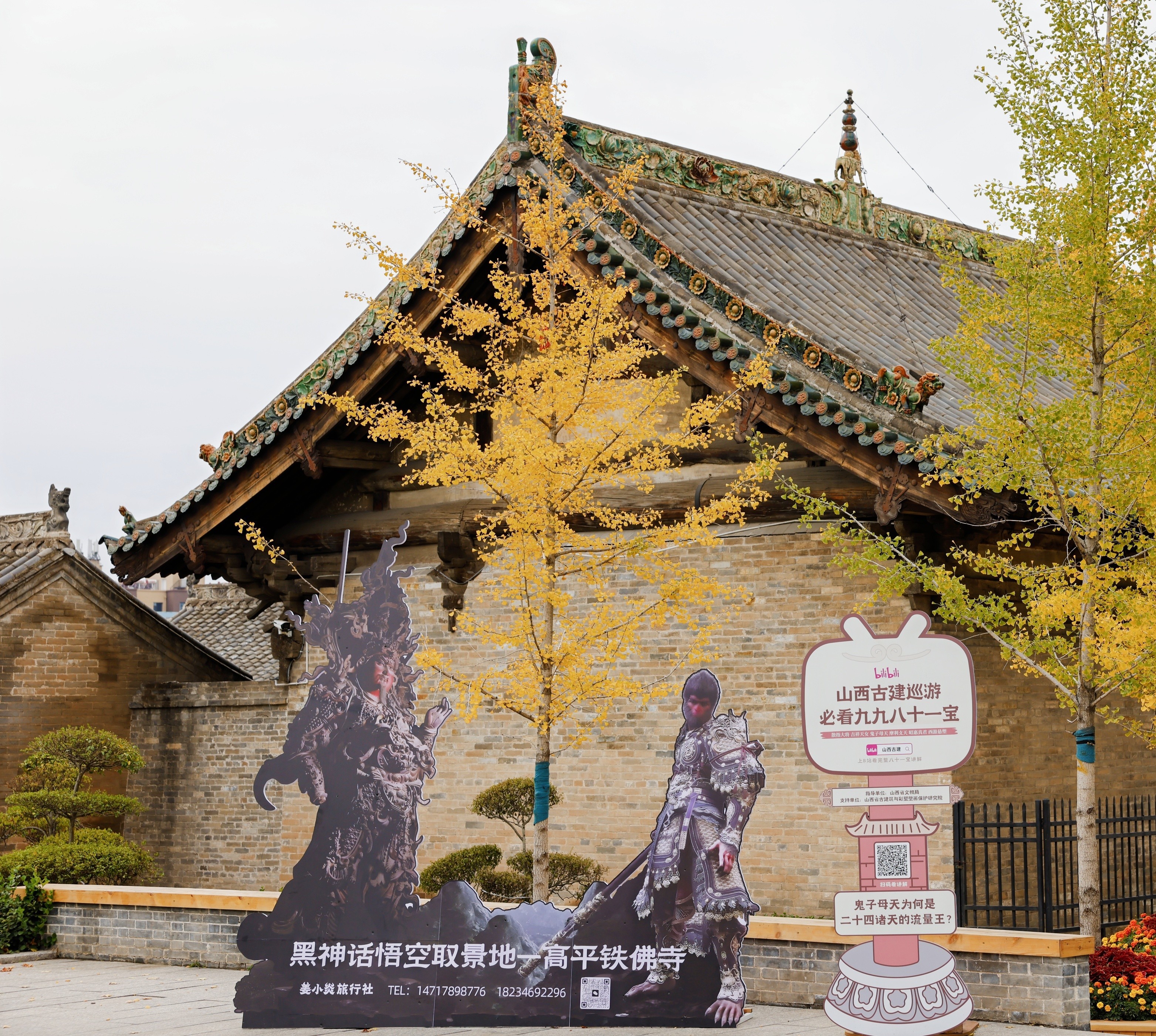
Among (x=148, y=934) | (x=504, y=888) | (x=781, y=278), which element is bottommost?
(x=148, y=934)

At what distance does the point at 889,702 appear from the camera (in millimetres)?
9484

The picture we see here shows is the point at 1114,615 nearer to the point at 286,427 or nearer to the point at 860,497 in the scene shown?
the point at 860,497

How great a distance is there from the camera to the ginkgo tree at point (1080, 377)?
37.5ft

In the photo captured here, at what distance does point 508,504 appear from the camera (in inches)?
497

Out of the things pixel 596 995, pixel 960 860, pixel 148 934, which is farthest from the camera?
pixel 148 934

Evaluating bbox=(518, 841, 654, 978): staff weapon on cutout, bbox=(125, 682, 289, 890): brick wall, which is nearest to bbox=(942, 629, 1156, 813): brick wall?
bbox=(518, 841, 654, 978): staff weapon on cutout

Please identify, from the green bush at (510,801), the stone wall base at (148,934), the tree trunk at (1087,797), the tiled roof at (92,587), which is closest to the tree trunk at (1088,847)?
the tree trunk at (1087,797)

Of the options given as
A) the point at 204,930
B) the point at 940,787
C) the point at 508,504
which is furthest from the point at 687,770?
the point at 204,930

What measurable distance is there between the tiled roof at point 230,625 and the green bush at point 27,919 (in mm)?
9635

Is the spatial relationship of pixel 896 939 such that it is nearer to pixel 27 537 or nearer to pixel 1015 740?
pixel 1015 740

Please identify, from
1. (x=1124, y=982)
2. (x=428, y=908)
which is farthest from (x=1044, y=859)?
(x=428, y=908)

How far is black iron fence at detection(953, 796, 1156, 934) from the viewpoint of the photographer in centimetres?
1245

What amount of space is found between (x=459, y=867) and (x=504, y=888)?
0.51 metres

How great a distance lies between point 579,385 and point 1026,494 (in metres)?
3.65
